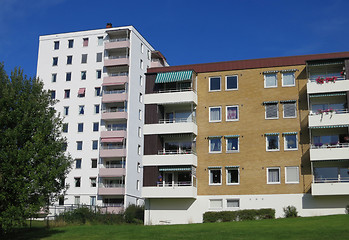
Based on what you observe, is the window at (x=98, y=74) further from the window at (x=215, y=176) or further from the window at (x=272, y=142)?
the window at (x=272, y=142)

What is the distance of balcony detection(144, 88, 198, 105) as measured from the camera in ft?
149

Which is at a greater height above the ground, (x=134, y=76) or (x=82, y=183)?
(x=134, y=76)

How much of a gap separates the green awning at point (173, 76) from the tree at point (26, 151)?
13.6 metres

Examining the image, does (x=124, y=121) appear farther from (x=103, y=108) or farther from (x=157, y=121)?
(x=157, y=121)

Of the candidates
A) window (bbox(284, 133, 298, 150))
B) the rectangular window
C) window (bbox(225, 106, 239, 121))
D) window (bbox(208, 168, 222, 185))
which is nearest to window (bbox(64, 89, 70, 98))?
the rectangular window

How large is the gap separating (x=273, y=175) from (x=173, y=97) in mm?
12444

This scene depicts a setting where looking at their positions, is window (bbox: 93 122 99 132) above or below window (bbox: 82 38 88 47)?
below

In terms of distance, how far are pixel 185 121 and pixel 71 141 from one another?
102ft

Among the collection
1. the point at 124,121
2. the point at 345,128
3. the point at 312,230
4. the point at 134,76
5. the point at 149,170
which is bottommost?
the point at 312,230

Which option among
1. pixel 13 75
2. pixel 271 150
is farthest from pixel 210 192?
pixel 13 75

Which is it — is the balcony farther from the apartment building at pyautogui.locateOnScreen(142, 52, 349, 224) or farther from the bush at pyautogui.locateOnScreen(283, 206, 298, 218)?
the bush at pyautogui.locateOnScreen(283, 206, 298, 218)

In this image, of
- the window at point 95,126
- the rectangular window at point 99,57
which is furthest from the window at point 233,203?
the rectangular window at point 99,57

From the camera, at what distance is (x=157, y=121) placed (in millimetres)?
46000

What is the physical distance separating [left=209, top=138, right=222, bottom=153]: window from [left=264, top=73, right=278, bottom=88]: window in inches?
284
